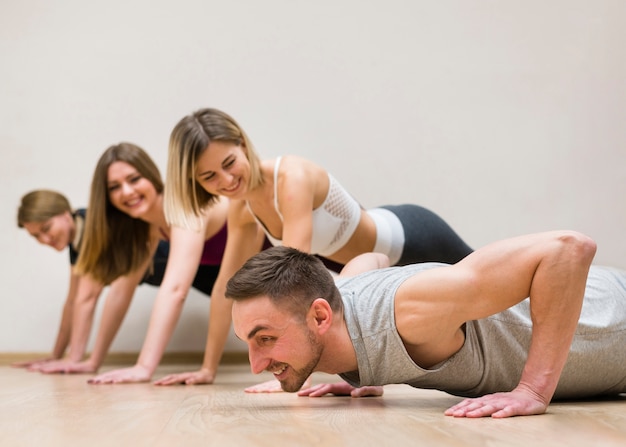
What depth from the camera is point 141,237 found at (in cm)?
338

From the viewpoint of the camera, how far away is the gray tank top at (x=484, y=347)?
1592mm

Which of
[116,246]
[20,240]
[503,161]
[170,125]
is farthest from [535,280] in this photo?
[20,240]

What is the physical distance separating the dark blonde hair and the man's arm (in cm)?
18

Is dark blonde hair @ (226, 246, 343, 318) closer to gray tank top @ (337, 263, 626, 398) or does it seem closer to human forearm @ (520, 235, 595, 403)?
gray tank top @ (337, 263, 626, 398)

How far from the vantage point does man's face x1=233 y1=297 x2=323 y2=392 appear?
1.53m

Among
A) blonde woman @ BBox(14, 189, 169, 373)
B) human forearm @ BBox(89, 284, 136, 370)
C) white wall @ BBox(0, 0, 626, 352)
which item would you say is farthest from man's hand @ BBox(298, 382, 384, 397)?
white wall @ BBox(0, 0, 626, 352)

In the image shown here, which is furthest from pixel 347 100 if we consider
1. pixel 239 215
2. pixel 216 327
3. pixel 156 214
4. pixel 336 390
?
pixel 336 390

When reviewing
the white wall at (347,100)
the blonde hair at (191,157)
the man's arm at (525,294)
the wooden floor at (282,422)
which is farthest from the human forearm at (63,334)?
the man's arm at (525,294)

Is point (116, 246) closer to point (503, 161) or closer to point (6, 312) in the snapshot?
point (6, 312)

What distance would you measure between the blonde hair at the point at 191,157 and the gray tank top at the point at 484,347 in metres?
0.82

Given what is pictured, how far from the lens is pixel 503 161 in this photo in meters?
4.30

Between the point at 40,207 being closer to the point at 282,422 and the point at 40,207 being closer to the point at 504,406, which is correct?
the point at 282,422

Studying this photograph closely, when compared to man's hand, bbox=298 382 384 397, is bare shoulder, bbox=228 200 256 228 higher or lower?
higher

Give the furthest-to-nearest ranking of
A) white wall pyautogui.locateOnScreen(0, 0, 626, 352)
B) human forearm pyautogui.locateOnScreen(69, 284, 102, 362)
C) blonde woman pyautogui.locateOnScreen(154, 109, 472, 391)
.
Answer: white wall pyautogui.locateOnScreen(0, 0, 626, 352) < human forearm pyautogui.locateOnScreen(69, 284, 102, 362) < blonde woman pyautogui.locateOnScreen(154, 109, 472, 391)
